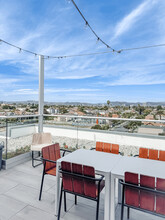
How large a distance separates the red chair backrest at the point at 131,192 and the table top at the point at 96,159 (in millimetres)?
244

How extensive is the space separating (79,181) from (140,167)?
2.30ft

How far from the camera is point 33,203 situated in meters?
2.27

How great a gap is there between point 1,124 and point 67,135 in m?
1.56

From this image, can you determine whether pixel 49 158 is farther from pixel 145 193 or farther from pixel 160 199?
pixel 160 199

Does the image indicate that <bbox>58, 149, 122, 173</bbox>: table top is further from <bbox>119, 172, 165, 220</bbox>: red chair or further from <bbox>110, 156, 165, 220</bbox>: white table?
<bbox>119, 172, 165, 220</bbox>: red chair

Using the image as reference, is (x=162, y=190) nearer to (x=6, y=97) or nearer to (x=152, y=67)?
(x=6, y=97)

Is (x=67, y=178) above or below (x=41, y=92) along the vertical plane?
below

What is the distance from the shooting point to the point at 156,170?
1711mm

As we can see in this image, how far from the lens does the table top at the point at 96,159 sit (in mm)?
1788

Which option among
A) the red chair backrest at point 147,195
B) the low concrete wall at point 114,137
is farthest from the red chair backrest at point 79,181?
the low concrete wall at point 114,137

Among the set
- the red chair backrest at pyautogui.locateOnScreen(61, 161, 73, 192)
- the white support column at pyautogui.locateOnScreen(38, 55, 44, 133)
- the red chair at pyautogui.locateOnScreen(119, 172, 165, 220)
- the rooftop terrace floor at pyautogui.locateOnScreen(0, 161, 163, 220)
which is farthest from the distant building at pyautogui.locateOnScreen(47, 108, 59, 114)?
the red chair at pyautogui.locateOnScreen(119, 172, 165, 220)

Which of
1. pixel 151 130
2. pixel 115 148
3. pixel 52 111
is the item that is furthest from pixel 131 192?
pixel 52 111

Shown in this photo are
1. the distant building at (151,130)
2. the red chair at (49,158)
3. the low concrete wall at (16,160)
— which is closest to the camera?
the red chair at (49,158)

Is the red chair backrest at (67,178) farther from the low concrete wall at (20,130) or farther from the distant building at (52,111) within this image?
the distant building at (52,111)
